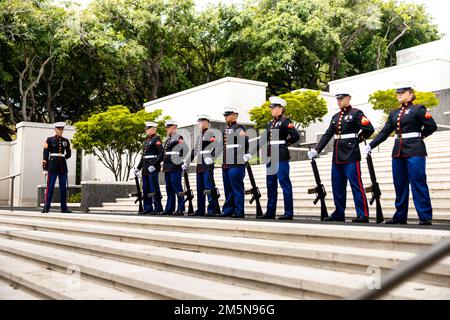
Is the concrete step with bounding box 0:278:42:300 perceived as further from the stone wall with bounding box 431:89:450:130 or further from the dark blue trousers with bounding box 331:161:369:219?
the stone wall with bounding box 431:89:450:130

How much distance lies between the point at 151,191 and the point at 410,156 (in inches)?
237

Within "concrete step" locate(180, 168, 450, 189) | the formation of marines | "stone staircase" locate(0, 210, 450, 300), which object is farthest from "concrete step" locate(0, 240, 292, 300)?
"concrete step" locate(180, 168, 450, 189)

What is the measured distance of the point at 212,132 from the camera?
9.55m

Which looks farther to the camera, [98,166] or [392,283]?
[98,166]

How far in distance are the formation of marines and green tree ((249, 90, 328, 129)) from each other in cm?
689

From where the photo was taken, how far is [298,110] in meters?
17.7

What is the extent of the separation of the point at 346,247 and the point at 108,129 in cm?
1199

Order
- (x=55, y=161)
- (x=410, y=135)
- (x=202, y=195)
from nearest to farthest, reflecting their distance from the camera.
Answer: (x=410, y=135) → (x=202, y=195) → (x=55, y=161)

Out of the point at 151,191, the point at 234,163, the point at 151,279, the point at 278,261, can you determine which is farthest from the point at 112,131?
the point at 278,261

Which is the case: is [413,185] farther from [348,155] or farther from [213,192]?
[213,192]
